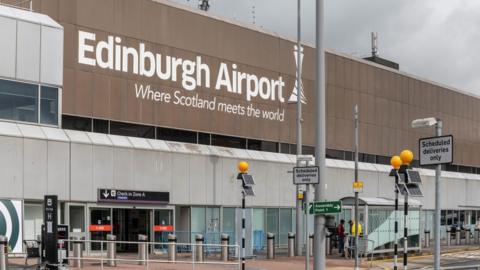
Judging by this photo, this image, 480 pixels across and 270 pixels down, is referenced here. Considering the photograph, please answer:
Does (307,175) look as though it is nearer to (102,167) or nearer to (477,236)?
(102,167)

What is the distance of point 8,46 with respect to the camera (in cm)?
2534

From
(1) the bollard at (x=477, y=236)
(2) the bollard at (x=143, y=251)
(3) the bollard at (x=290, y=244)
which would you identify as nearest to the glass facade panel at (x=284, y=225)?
(3) the bollard at (x=290, y=244)

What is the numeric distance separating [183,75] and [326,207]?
64.6 feet

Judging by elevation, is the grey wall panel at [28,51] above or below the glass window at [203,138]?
above

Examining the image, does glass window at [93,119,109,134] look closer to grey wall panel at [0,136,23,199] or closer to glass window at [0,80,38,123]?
glass window at [0,80,38,123]

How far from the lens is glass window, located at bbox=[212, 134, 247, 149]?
3447cm

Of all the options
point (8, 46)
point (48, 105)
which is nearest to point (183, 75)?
point (48, 105)

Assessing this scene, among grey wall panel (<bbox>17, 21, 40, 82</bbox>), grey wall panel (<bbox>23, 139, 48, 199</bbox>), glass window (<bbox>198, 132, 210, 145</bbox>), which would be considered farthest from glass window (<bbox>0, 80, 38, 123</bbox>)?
glass window (<bbox>198, 132, 210, 145</bbox>)

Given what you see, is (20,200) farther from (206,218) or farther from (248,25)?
(248,25)

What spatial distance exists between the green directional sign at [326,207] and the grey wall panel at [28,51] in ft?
50.3

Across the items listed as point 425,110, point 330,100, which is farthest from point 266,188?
point 425,110

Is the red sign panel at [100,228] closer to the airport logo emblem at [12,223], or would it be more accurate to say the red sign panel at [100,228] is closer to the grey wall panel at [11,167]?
the airport logo emblem at [12,223]

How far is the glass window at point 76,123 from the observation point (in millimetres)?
27656

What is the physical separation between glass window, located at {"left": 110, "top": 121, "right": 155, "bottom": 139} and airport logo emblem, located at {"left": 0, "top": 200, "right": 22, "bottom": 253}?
6044 millimetres
